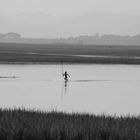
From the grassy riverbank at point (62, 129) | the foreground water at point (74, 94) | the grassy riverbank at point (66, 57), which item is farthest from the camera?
the grassy riverbank at point (66, 57)

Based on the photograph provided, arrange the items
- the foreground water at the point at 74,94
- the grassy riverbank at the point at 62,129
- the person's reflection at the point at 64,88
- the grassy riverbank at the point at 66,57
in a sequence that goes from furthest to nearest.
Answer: the grassy riverbank at the point at 66,57, the person's reflection at the point at 64,88, the foreground water at the point at 74,94, the grassy riverbank at the point at 62,129

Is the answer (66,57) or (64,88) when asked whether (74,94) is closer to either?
(64,88)

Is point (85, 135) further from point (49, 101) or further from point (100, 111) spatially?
point (49, 101)

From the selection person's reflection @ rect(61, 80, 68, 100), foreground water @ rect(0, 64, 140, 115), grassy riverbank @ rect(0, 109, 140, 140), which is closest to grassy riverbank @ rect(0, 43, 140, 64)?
foreground water @ rect(0, 64, 140, 115)

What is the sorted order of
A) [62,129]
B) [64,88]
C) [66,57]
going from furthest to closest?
1. [66,57]
2. [64,88]
3. [62,129]

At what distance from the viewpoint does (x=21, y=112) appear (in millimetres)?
18219

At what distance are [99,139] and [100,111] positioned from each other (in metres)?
12.8

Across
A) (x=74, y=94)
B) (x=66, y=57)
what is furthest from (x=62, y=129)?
(x=66, y=57)

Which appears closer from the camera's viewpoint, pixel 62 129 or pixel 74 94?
pixel 62 129

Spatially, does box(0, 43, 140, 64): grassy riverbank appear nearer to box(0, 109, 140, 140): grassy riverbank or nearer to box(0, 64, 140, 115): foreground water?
box(0, 64, 140, 115): foreground water

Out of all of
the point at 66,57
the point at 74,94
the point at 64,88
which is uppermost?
the point at 74,94

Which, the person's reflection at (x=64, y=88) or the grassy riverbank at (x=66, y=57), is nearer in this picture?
the person's reflection at (x=64, y=88)

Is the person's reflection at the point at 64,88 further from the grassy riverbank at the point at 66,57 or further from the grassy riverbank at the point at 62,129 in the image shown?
the grassy riverbank at the point at 66,57

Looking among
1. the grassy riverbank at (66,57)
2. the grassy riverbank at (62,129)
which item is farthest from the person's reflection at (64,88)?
the grassy riverbank at (66,57)
